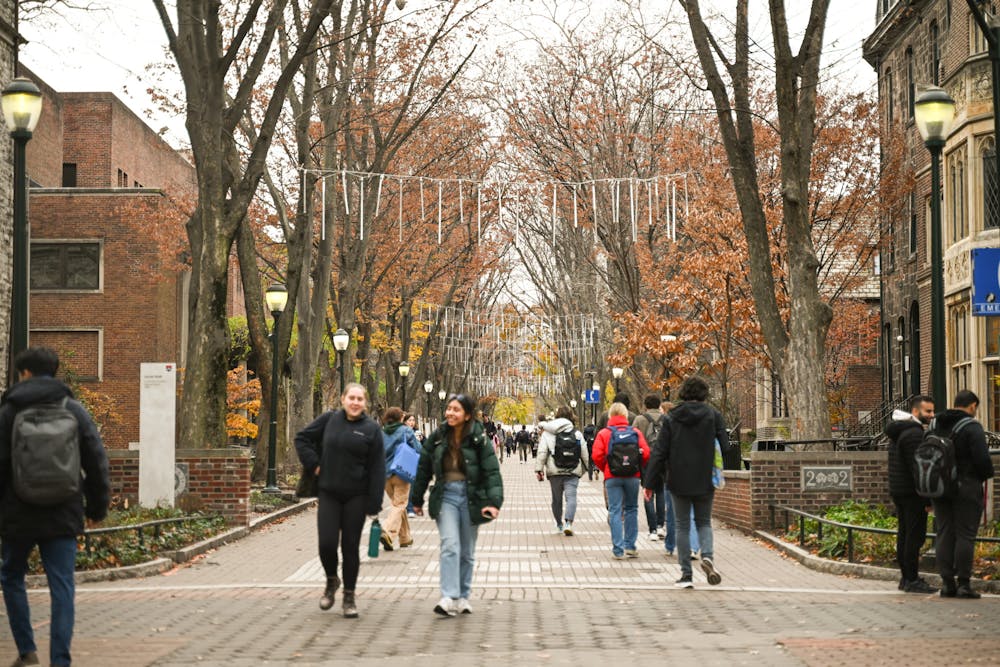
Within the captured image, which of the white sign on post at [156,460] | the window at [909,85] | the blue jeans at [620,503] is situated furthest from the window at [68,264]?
the blue jeans at [620,503]

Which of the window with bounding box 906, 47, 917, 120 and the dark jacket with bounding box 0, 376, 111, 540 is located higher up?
the window with bounding box 906, 47, 917, 120

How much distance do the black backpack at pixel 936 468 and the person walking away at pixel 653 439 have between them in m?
6.01

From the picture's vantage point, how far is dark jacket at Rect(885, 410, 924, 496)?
12336 millimetres

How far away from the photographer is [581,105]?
113 feet

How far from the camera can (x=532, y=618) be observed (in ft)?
35.4

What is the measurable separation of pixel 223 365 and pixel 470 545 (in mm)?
11052

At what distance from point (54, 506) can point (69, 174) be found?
52884mm

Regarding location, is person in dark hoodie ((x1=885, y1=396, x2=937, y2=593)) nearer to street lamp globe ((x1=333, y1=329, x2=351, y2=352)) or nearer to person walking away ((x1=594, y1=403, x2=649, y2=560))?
person walking away ((x1=594, y1=403, x2=649, y2=560))

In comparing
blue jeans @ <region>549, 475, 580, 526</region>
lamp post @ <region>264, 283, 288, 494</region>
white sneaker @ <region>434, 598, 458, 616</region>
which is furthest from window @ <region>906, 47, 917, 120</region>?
white sneaker @ <region>434, 598, 458, 616</region>

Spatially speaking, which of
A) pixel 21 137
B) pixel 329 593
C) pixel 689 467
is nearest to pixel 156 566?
pixel 329 593

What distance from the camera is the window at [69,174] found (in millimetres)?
57772

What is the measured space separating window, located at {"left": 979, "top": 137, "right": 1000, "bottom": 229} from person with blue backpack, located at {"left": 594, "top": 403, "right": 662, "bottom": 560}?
13167 mm

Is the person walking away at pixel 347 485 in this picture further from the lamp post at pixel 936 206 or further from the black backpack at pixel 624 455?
the lamp post at pixel 936 206

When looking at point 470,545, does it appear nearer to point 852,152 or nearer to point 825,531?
point 825,531
